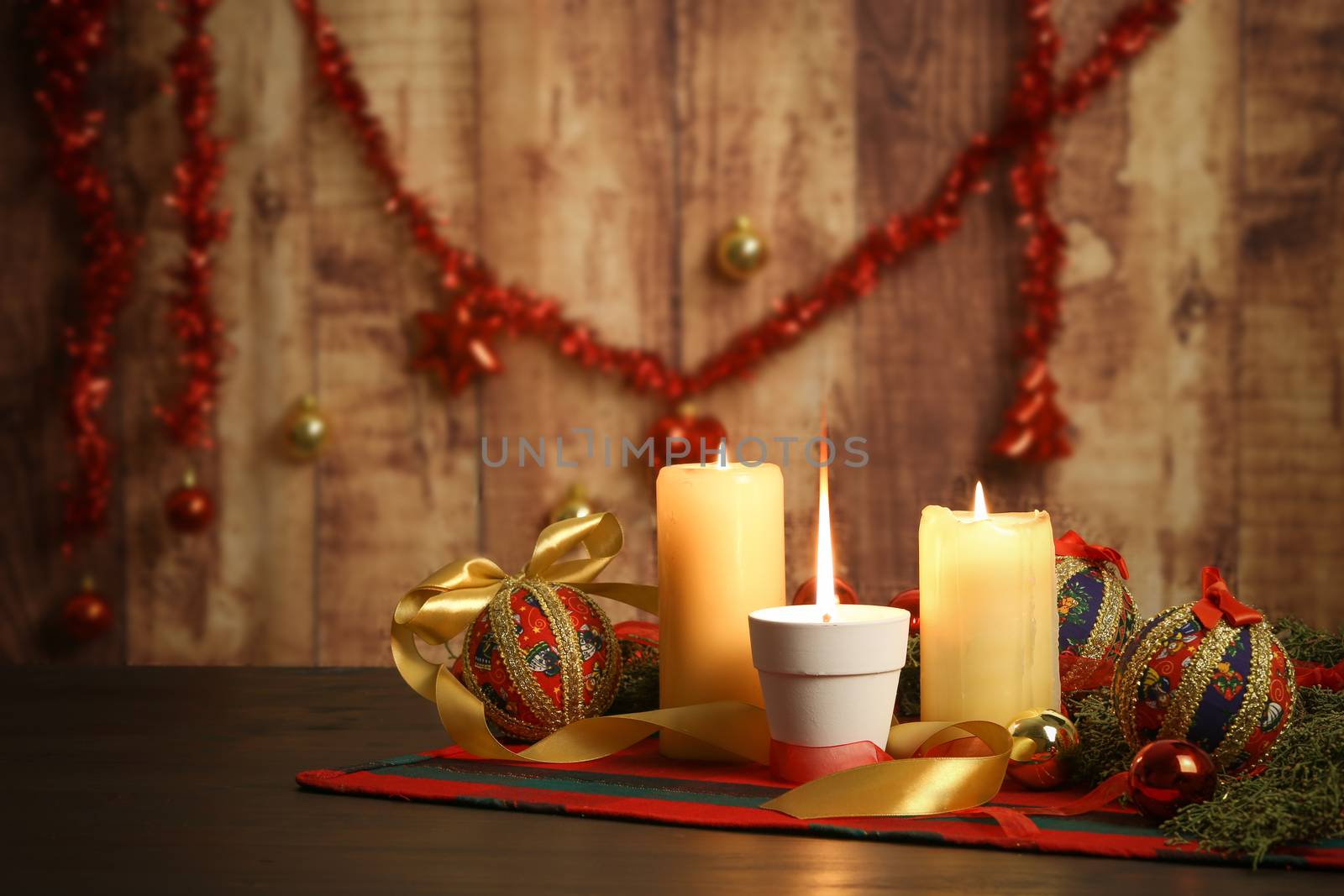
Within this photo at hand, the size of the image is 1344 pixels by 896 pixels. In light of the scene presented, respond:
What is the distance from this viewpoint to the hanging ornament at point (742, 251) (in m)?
1.87

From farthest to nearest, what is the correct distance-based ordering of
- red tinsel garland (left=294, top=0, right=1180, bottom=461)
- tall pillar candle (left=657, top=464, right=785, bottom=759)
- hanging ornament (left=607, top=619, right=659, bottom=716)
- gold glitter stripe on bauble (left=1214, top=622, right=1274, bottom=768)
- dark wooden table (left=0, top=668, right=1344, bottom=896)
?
red tinsel garland (left=294, top=0, right=1180, bottom=461), hanging ornament (left=607, top=619, right=659, bottom=716), tall pillar candle (left=657, top=464, right=785, bottom=759), gold glitter stripe on bauble (left=1214, top=622, right=1274, bottom=768), dark wooden table (left=0, top=668, right=1344, bottom=896)

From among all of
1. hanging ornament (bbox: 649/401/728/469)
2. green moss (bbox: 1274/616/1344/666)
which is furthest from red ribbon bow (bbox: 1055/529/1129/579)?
hanging ornament (bbox: 649/401/728/469)

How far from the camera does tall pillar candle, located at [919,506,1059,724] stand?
67cm

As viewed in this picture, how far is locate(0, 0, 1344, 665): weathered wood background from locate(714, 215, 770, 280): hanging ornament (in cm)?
4

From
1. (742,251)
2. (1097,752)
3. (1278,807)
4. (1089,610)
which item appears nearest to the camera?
(1278,807)

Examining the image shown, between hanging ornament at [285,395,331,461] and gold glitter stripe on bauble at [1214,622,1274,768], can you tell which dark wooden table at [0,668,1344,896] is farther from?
hanging ornament at [285,395,331,461]

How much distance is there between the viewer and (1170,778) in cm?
57

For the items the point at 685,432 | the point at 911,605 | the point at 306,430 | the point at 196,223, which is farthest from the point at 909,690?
the point at 196,223

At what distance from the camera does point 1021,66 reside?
6.15 ft

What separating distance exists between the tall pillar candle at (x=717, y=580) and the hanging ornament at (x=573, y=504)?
1.18 meters

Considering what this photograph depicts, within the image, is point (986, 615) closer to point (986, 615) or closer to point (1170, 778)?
point (986, 615)

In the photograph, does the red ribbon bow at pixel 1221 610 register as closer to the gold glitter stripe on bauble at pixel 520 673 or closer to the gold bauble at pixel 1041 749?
the gold bauble at pixel 1041 749

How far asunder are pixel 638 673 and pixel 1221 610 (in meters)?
0.35

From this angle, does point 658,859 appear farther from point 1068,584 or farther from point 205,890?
point 1068,584
